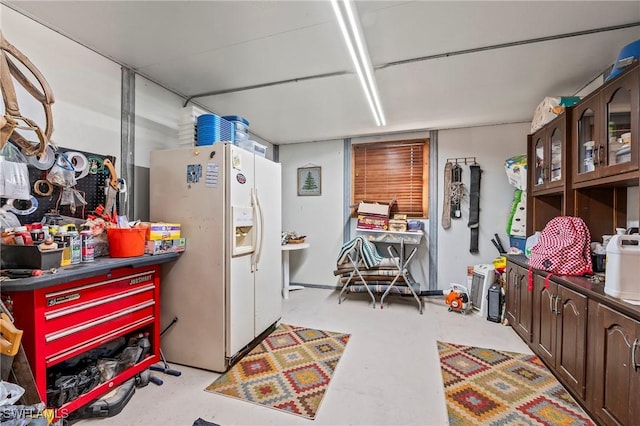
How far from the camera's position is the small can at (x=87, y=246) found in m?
1.78

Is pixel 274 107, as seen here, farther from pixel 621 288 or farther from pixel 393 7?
pixel 621 288

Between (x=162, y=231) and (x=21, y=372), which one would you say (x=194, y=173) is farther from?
(x=21, y=372)

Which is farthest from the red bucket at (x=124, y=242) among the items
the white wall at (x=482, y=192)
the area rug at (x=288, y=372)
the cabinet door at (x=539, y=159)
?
the white wall at (x=482, y=192)

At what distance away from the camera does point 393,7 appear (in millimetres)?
1763

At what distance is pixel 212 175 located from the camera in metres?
2.25

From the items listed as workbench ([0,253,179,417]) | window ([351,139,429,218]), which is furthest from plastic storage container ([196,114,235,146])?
window ([351,139,429,218])

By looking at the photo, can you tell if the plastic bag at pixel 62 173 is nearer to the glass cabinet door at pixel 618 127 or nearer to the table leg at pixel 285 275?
the table leg at pixel 285 275

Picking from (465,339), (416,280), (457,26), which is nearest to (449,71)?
(457,26)

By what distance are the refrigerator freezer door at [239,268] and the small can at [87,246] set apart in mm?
876

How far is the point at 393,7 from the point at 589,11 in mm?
1282

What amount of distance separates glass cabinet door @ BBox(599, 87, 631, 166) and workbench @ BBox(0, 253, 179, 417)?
3.27 metres

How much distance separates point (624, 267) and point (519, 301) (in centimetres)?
147

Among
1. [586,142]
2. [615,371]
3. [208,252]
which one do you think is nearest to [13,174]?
[208,252]

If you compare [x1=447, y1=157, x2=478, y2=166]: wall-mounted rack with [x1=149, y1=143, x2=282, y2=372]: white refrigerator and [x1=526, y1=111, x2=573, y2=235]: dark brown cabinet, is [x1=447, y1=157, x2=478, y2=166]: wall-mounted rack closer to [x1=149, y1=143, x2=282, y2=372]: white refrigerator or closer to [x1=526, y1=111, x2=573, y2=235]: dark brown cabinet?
[x1=526, y1=111, x2=573, y2=235]: dark brown cabinet
